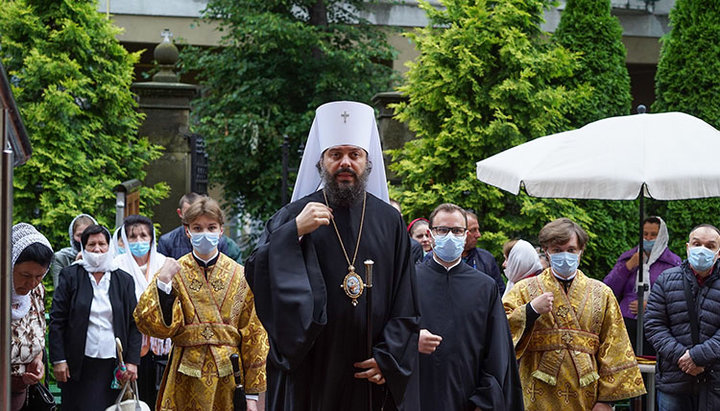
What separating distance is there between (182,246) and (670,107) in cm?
902

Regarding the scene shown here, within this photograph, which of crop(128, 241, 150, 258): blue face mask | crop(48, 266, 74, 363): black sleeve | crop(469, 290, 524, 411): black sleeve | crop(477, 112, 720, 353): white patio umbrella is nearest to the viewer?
crop(469, 290, 524, 411): black sleeve

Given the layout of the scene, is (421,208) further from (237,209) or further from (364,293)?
(364,293)

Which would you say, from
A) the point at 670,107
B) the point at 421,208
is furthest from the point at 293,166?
the point at 670,107

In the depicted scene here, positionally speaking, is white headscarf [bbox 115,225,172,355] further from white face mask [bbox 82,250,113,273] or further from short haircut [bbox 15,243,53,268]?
short haircut [bbox 15,243,53,268]

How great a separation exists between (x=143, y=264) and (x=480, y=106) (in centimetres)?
580

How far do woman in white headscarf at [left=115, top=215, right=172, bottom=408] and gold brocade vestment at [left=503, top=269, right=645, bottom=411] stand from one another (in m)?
3.10

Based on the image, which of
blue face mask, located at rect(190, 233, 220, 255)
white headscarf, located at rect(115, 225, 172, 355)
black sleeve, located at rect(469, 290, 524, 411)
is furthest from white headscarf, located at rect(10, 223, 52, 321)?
black sleeve, located at rect(469, 290, 524, 411)

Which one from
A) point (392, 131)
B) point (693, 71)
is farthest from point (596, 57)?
point (392, 131)

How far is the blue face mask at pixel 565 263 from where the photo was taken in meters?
Answer: 6.49

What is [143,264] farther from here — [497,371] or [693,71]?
[693,71]

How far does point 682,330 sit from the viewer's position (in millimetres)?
7629

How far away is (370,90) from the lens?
55.9 ft

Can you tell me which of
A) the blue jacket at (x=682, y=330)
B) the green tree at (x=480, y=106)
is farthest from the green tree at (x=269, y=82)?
the blue jacket at (x=682, y=330)

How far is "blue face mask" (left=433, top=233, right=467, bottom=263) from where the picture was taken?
229 inches
